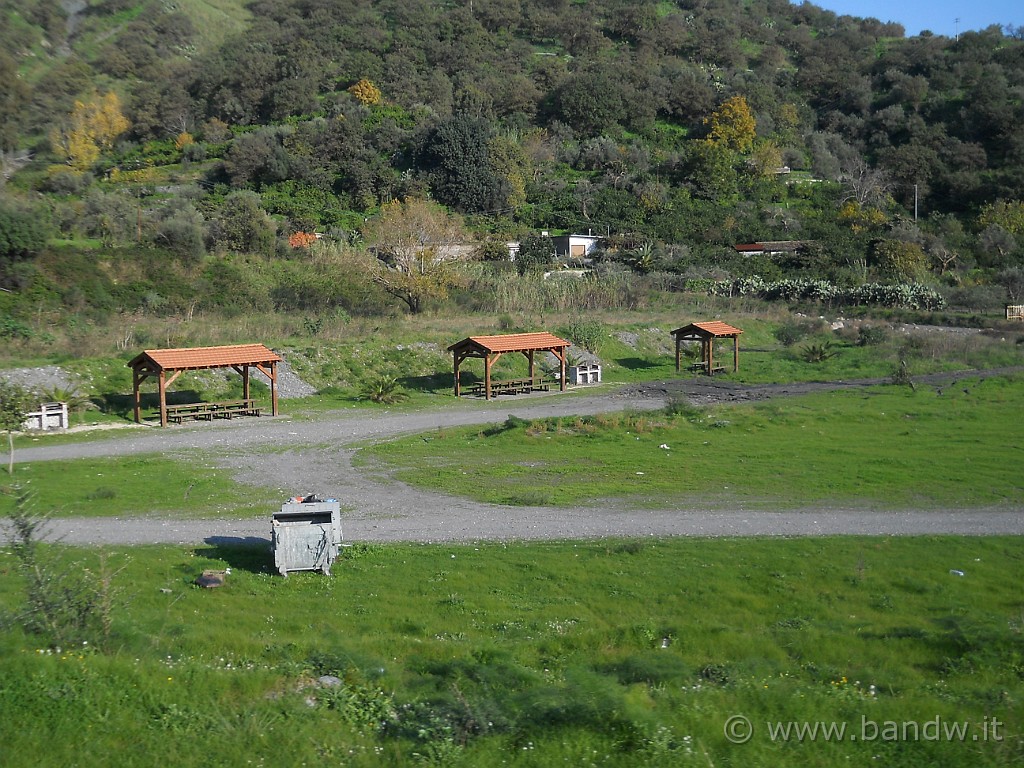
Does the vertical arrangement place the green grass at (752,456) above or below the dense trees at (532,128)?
below

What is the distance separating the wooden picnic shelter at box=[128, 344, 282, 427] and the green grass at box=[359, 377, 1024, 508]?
6888mm

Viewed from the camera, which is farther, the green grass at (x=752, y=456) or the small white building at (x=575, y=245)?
the small white building at (x=575, y=245)

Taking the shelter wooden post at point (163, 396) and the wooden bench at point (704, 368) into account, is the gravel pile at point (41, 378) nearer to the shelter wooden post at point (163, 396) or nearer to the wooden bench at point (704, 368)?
the shelter wooden post at point (163, 396)

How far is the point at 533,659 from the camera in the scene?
8.79 meters

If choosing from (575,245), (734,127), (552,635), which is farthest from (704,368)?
(734,127)

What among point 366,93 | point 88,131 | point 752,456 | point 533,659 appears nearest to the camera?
point 533,659

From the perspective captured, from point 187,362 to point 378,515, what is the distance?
43.5 feet

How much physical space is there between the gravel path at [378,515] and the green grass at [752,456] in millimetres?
797

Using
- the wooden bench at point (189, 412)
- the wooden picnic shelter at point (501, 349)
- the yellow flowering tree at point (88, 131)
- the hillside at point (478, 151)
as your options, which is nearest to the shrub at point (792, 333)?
the hillside at point (478, 151)

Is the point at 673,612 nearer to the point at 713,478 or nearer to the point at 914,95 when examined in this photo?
the point at 713,478

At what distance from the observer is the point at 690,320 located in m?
48.8

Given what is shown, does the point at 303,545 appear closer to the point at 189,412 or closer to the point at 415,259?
the point at 189,412

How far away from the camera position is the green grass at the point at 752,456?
17.9 metres

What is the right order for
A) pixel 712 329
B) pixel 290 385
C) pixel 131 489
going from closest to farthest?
pixel 131 489
pixel 290 385
pixel 712 329
